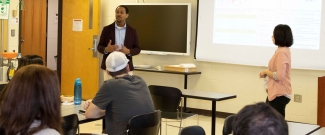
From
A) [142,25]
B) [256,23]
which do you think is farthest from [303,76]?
[142,25]

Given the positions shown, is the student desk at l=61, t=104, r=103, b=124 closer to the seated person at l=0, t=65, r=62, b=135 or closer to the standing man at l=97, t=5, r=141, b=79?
the seated person at l=0, t=65, r=62, b=135

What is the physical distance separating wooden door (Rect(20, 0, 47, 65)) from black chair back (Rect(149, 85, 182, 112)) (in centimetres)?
691

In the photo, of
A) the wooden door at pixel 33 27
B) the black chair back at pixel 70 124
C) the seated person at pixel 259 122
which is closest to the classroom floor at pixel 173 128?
the black chair back at pixel 70 124

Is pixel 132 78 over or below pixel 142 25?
below

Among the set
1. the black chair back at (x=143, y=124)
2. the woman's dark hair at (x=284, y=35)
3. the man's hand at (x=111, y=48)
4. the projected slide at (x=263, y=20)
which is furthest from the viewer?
the projected slide at (x=263, y=20)

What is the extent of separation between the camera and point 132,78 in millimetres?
3736

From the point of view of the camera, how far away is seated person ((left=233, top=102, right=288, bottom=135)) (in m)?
1.56

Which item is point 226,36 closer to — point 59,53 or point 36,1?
point 59,53

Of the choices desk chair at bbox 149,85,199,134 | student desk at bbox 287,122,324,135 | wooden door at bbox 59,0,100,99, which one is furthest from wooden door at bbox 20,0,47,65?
student desk at bbox 287,122,324,135

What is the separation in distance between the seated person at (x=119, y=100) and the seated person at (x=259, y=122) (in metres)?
2.06

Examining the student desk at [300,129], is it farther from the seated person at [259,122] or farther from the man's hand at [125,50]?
the man's hand at [125,50]

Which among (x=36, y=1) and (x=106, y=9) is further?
(x=36, y=1)

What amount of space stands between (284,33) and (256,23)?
206cm

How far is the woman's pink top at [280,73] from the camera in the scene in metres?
4.74
